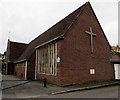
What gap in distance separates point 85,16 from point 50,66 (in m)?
6.94

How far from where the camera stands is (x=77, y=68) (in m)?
14.5

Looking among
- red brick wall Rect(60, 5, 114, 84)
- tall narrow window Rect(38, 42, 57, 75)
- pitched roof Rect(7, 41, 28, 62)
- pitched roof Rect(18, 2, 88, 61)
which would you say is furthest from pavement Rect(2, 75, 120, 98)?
pitched roof Rect(7, 41, 28, 62)

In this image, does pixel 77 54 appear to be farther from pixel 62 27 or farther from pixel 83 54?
pixel 62 27

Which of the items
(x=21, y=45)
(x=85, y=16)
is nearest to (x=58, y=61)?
(x=85, y=16)

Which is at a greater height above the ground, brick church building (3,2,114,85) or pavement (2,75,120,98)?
brick church building (3,2,114,85)

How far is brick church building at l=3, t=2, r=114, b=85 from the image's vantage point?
1386 centimetres

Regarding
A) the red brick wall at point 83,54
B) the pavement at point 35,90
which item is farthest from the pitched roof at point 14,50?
the red brick wall at point 83,54

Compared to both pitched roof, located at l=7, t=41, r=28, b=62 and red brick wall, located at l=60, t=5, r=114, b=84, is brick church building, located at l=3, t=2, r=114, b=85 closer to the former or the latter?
red brick wall, located at l=60, t=5, r=114, b=84

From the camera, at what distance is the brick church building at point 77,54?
13862 mm

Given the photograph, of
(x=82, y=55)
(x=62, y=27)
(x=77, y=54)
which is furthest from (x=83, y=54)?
(x=62, y=27)

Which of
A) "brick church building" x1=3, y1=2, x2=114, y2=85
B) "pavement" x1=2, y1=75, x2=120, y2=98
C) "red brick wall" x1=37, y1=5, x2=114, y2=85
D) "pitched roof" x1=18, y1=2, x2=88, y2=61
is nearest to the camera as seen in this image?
"pavement" x1=2, y1=75, x2=120, y2=98

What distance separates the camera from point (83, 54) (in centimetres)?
1529

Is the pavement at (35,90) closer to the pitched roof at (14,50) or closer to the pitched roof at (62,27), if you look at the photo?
the pitched roof at (62,27)

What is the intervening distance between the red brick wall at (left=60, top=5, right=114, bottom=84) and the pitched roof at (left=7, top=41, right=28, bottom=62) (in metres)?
18.6
